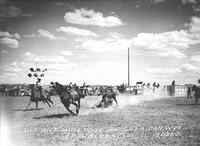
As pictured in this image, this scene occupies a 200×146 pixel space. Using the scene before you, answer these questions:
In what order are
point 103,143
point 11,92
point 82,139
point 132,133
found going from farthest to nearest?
1. point 11,92
2. point 132,133
3. point 82,139
4. point 103,143

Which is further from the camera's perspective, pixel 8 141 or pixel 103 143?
pixel 8 141

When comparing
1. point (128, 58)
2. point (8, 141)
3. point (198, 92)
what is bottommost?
point (8, 141)

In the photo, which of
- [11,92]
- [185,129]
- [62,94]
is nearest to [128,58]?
[11,92]

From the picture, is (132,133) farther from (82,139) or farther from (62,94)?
(62,94)

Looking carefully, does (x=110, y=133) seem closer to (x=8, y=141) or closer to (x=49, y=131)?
(x=49, y=131)

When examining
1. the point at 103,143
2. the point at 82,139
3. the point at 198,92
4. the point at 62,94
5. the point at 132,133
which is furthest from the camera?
the point at 198,92

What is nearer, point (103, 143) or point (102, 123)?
point (103, 143)

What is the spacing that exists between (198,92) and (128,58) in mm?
24789

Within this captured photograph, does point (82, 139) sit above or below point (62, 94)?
below

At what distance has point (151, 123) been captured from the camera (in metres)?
11.4

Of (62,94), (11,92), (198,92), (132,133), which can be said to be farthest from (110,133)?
(11,92)

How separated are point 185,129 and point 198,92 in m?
13.0

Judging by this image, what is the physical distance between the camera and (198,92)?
71.7 ft

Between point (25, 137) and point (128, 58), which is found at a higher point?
point (128, 58)
